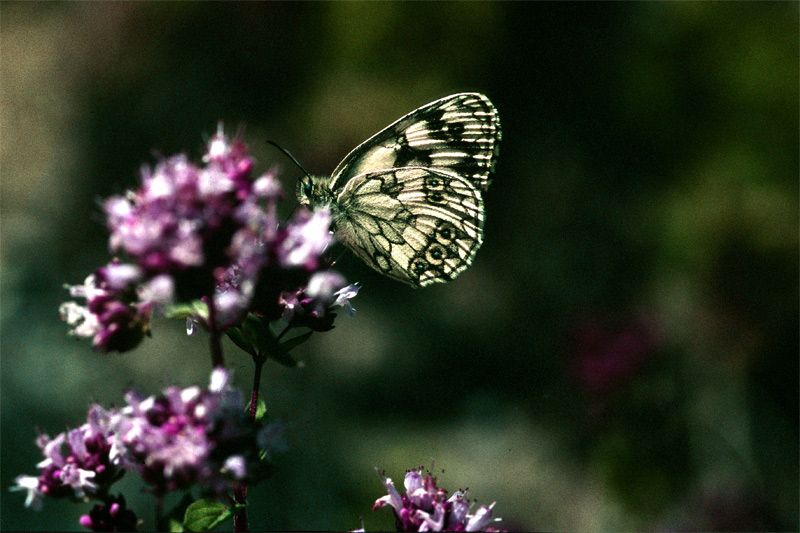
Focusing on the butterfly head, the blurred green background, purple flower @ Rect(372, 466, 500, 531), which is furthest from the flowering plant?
the blurred green background

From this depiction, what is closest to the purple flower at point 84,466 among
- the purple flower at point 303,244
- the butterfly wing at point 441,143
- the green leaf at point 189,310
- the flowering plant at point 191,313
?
the flowering plant at point 191,313

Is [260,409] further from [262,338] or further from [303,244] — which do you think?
[303,244]

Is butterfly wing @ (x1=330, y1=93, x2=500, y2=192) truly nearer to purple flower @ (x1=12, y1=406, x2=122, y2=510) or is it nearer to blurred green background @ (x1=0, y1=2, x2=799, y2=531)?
purple flower @ (x1=12, y1=406, x2=122, y2=510)

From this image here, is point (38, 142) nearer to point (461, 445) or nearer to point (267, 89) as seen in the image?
point (267, 89)

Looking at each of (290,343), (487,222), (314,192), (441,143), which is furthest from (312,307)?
(487,222)

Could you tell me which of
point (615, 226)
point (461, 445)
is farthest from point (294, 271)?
point (615, 226)

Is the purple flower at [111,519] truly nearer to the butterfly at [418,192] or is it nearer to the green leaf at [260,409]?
the green leaf at [260,409]
